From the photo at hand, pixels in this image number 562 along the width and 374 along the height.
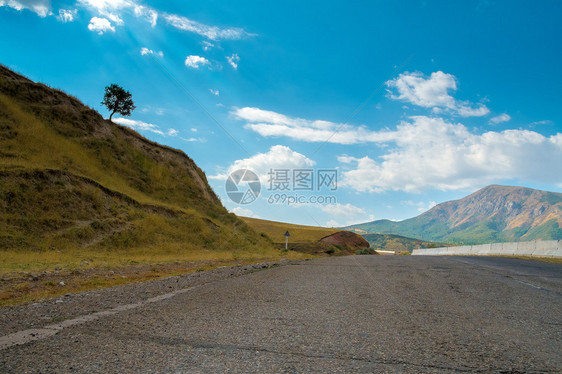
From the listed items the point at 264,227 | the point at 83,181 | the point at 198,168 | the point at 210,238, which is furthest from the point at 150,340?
the point at 264,227

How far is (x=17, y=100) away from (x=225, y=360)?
104 feet

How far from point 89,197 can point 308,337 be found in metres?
22.3

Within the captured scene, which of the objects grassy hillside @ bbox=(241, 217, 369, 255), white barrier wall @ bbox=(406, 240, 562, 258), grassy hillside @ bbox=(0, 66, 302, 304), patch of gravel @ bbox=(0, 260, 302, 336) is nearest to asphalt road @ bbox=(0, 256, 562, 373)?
patch of gravel @ bbox=(0, 260, 302, 336)

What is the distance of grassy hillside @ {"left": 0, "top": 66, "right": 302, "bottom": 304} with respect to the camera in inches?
691

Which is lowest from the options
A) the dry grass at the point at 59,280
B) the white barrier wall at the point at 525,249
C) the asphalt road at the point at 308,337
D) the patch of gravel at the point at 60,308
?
the dry grass at the point at 59,280

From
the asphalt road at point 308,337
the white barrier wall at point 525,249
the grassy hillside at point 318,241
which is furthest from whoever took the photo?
the grassy hillside at point 318,241

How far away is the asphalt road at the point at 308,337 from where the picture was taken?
130 inches

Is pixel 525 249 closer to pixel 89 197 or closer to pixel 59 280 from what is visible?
pixel 59 280

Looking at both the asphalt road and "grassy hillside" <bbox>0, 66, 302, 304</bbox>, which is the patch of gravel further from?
"grassy hillside" <bbox>0, 66, 302, 304</bbox>

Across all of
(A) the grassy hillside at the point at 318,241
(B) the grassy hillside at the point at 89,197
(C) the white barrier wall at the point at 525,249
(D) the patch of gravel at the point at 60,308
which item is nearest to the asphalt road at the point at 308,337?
(D) the patch of gravel at the point at 60,308

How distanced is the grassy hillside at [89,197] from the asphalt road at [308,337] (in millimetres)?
9558

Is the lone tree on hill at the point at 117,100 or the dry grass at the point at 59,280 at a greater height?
the lone tree on hill at the point at 117,100

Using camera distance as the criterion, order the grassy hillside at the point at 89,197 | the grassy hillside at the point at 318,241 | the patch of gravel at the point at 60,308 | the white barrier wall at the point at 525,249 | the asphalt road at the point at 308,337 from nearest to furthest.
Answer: the asphalt road at the point at 308,337 < the patch of gravel at the point at 60,308 < the grassy hillside at the point at 89,197 < the white barrier wall at the point at 525,249 < the grassy hillside at the point at 318,241

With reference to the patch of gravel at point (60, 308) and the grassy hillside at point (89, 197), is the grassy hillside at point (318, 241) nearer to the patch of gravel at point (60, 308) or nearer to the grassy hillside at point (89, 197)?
the grassy hillside at point (89, 197)
